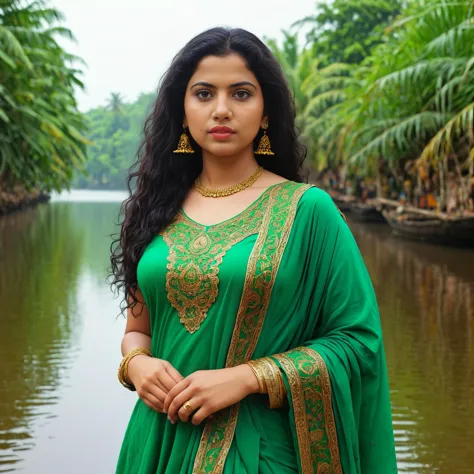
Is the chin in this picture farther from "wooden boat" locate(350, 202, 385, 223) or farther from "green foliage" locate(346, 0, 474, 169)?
"wooden boat" locate(350, 202, 385, 223)

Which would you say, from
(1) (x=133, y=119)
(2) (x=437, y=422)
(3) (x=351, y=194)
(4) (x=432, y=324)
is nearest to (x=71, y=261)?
(4) (x=432, y=324)

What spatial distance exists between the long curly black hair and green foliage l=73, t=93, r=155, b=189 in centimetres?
9518

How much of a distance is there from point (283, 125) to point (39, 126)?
23.9 m

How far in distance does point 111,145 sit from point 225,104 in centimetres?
10201

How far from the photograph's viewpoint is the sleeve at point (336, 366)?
1737 mm

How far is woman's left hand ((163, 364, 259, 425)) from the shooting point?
168 centimetres

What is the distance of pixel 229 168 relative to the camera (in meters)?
1.96

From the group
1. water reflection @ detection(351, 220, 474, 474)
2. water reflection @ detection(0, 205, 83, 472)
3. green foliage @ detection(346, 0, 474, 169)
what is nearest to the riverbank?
green foliage @ detection(346, 0, 474, 169)

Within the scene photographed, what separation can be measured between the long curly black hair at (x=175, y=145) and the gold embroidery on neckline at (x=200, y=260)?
0.13 meters

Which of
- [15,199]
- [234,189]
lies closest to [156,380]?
[234,189]

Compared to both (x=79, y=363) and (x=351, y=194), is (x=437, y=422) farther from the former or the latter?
(x=351, y=194)

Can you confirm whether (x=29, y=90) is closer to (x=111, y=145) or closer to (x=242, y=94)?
(x=242, y=94)

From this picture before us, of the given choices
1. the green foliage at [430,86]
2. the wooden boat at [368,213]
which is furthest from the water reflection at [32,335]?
the wooden boat at [368,213]

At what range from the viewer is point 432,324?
26.6ft
